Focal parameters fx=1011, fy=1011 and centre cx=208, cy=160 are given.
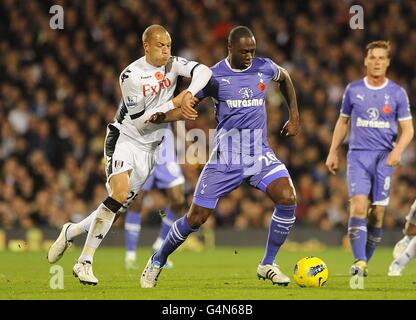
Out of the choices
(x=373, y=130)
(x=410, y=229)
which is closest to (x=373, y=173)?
(x=373, y=130)

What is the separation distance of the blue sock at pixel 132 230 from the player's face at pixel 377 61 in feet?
12.9

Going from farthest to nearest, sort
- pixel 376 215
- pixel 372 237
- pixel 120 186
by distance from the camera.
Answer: pixel 372 237, pixel 376 215, pixel 120 186

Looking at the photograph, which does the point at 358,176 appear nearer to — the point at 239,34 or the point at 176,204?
the point at 239,34

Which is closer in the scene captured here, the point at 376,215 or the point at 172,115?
the point at 172,115

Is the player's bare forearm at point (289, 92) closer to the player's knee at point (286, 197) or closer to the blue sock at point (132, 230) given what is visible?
the player's knee at point (286, 197)

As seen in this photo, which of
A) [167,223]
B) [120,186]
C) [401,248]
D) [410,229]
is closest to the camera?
[120,186]

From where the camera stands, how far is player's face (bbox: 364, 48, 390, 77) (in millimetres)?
11406

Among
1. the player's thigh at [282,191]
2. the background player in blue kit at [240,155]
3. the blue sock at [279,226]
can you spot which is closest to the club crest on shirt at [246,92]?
the background player in blue kit at [240,155]

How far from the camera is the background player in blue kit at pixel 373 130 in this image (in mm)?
11375

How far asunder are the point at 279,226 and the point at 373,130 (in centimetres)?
237

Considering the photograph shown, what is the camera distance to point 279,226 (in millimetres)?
9695

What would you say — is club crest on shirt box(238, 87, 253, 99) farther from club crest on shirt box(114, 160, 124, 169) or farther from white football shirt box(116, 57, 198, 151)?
club crest on shirt box(114, 160, 124, 169)

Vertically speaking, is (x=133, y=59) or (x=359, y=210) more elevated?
(x=133, y=59)
